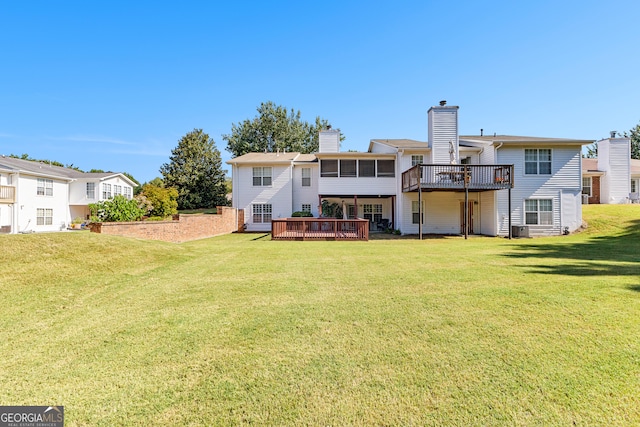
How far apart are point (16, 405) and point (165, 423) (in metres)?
1.32

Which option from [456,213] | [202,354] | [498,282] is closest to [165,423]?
[202,354]

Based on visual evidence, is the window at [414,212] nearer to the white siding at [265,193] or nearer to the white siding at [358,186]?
the white siding at [358,186]

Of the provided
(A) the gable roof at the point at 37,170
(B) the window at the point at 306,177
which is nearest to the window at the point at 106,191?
(A) the gable roof at the point at 37,170

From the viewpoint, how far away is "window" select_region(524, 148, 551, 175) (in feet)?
56.6

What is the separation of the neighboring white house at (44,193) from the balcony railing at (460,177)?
27.0 meters

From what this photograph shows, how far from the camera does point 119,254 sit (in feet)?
25.6

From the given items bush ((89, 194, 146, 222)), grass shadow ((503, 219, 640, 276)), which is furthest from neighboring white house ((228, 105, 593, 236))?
bush ((89, 194, 146, 222))

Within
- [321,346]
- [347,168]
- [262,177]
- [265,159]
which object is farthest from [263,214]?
[321,346]

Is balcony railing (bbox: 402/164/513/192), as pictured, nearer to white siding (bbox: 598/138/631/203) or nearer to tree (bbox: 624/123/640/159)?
white siding (bbox: 598/138/631/203)

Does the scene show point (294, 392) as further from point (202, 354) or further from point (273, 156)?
point (273, 156)

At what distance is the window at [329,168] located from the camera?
1934 centimetres

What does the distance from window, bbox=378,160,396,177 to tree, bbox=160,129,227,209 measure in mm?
21742

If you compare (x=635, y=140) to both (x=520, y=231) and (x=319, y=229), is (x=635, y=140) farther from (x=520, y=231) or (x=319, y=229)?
(x=319, y=229)

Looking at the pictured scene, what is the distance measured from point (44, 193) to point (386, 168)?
28.6 meters
